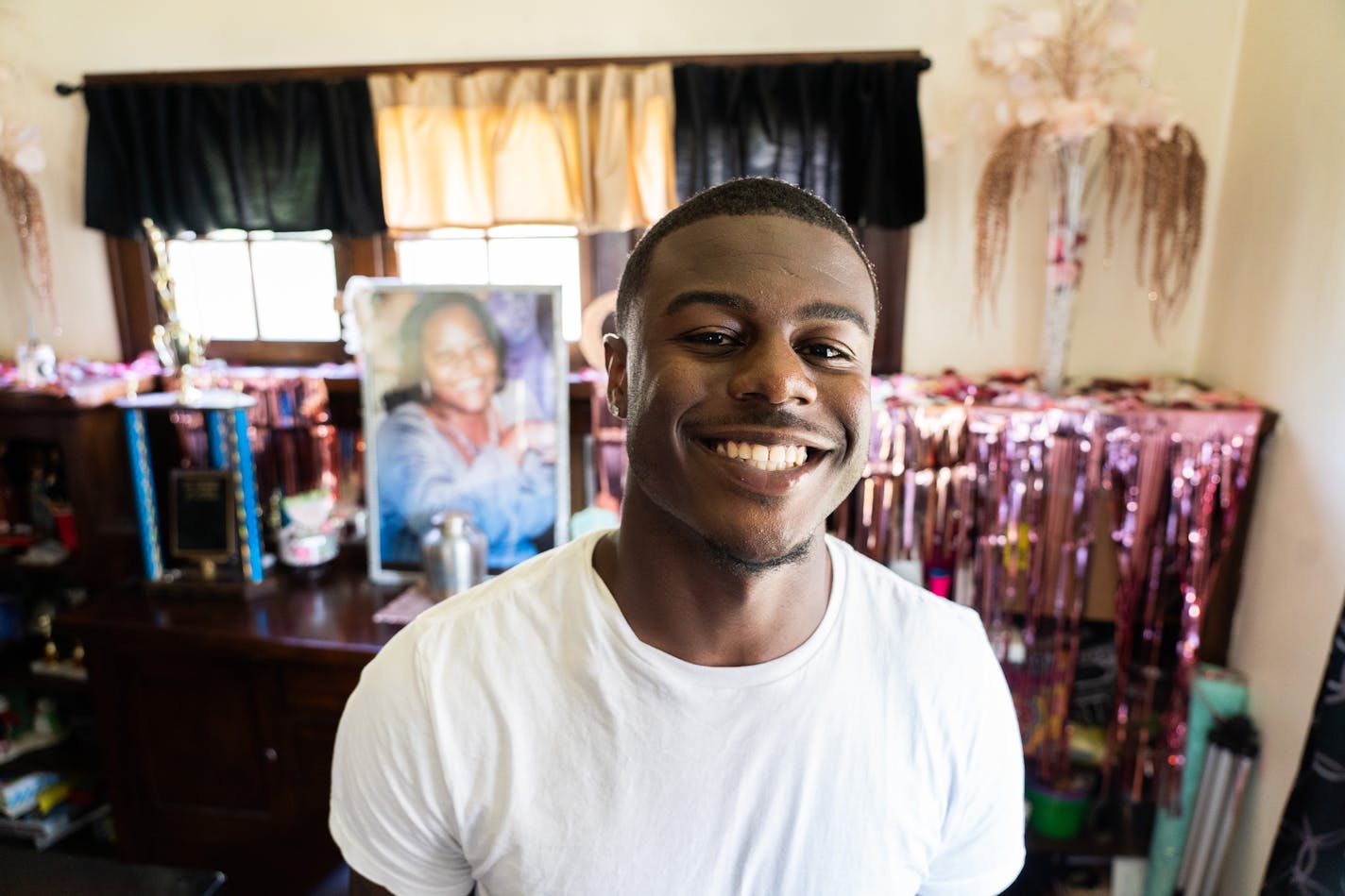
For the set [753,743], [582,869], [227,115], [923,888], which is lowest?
[923,888]

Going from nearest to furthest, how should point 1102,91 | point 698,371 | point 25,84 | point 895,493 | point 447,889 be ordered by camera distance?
point 698,371, point 447,889, point 1102,91, point 895,493, point 25,84

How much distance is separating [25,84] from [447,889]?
262 centimetres

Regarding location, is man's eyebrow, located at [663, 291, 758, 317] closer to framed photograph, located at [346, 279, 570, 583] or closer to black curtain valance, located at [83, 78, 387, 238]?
framed photograph, located at [346, 279, 570, 583]

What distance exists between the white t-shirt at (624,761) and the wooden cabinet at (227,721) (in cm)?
112

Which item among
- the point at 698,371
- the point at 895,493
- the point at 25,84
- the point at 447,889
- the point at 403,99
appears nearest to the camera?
the point at 698,371

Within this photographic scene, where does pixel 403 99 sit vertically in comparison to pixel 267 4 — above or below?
below

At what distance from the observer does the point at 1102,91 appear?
180 cm

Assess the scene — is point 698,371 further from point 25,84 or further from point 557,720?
point 25,84

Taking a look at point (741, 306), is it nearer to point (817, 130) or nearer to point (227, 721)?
point (817, 130)

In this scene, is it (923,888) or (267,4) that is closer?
(923,888)

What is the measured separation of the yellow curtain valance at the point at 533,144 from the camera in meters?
2.04

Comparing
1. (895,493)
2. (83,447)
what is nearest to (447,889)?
(895,493)

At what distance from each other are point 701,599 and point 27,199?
8.29 ft

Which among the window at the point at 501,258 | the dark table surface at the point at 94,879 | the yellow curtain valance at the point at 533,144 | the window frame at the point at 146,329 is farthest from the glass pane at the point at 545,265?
the dark table surface at the point at 94,879
